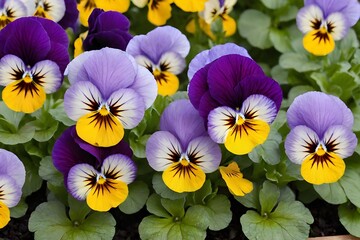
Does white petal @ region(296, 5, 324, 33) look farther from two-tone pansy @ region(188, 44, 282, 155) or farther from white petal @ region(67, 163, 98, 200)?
white petal @ region(67, 163, 98, 200)

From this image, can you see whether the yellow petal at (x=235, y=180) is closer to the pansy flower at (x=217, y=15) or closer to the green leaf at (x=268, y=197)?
the green leaf at (x=268, y=197)

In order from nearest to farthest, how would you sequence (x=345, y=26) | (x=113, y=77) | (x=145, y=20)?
(x=113, y=77) → (x=345, y=26) → (x=145, y=20)

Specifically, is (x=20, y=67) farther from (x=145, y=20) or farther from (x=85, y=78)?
(x=145, y=20)

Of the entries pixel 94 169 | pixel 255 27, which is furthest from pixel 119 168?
pixel 255 27

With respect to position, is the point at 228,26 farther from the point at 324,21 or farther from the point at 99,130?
the point at 99,130

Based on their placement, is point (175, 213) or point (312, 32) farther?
point (312, 32)

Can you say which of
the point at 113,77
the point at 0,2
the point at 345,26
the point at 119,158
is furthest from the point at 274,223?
the point at 0,2
